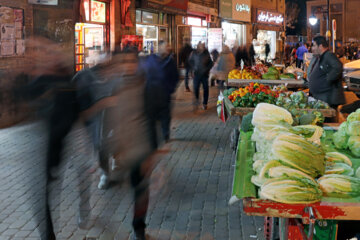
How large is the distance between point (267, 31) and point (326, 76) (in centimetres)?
3706

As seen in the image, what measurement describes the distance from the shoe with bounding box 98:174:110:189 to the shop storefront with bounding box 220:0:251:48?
23.9 m

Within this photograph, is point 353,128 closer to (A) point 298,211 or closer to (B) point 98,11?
(A) point 298,211

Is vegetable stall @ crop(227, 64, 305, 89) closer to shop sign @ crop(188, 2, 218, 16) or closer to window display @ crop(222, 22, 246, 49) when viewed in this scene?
shop sign @ crop(188, 2, 218, 16)

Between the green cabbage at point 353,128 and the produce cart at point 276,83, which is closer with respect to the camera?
the green cabbage at point 353,128

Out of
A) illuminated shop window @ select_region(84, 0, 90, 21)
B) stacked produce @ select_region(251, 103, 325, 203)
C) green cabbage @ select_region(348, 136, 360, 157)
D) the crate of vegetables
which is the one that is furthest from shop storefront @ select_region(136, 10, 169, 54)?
stacked produce @ select_region(251, 103, 325, 203)

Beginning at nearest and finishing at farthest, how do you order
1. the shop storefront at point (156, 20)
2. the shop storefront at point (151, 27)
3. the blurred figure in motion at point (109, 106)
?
1. the blurred figure in motion at point (109, 106)
2. the shop storefront at point (156, 20)
3. the shop storefront at point (151, 27)

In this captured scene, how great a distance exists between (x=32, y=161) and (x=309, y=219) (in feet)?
21.3

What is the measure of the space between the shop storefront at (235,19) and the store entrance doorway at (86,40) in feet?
47.4

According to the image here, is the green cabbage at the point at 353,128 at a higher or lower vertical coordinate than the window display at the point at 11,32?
lower

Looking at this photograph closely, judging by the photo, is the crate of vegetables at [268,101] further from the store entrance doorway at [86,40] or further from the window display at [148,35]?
the window display at [148,35]

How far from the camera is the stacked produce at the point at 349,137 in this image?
176 inches

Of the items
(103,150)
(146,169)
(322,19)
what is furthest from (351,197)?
(322,19)

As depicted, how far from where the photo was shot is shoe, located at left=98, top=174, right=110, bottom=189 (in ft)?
22.7

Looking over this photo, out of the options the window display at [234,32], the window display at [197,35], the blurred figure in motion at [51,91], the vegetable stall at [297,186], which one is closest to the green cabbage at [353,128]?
the vegetable stall at [297,186]
